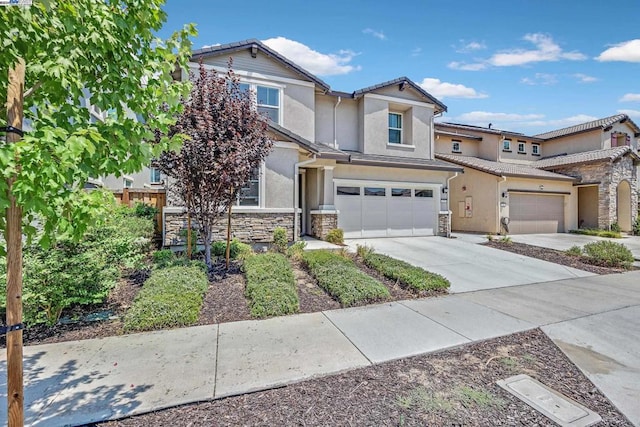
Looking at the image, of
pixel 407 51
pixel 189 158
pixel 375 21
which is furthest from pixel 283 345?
pixel 407 51

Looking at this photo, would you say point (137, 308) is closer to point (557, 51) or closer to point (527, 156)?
point (557, 51)

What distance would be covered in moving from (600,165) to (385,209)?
48.6ft

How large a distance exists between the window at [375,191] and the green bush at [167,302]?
8.88 m

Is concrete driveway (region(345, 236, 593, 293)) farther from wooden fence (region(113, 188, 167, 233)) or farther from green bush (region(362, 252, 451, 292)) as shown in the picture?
wooden fence (region(113, 188, 167, 233))

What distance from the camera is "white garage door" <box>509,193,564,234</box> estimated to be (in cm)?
1711

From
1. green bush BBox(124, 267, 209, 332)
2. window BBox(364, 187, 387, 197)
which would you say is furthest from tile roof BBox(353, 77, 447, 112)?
green bush BBox(124, 267, 209, 332)

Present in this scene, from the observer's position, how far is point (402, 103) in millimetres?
14875

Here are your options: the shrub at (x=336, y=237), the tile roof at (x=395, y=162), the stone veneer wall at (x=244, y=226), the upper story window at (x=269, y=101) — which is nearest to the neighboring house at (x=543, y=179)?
the tile roof at (x=395, y=162)

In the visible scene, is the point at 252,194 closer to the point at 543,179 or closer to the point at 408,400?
the point at 408,400

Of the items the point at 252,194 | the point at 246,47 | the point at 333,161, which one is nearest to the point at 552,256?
the point at 333,161

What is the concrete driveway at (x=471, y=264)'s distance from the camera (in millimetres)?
7594

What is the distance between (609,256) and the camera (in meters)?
9.37

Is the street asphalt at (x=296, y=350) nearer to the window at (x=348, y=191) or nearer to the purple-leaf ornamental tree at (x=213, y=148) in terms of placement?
the purple-leaf ornamental tree at (x=213, y=148)

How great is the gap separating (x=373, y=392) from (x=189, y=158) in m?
5.88
